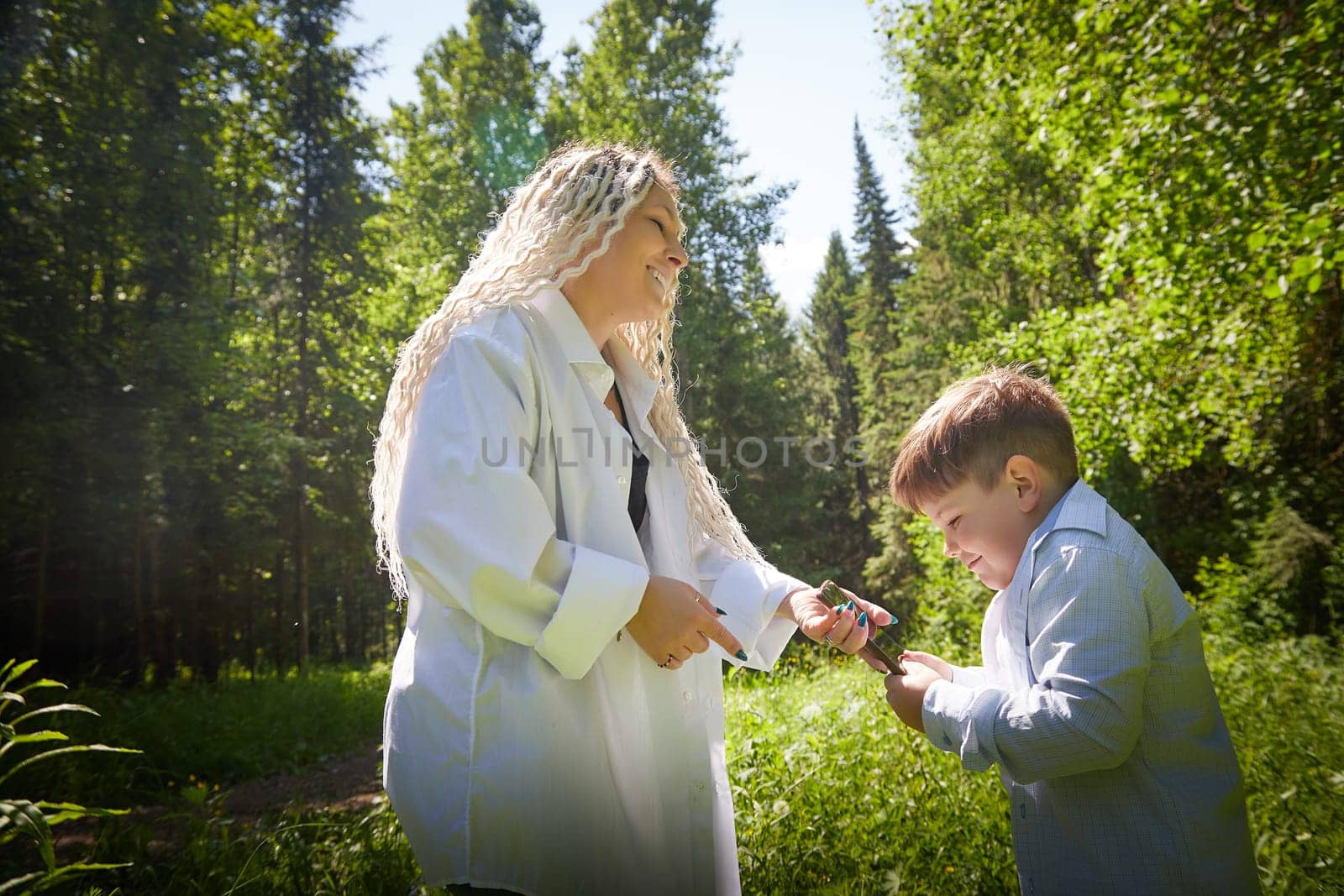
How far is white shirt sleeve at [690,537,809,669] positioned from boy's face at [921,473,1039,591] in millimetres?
435

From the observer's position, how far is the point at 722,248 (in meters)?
17.4

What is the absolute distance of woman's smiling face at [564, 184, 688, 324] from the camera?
2.00 m

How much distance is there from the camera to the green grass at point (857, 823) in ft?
9.17

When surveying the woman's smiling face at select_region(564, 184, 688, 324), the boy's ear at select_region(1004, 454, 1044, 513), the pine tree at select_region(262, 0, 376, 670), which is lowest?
the boy's ear at select_region(1004, 454, 1044, 513)

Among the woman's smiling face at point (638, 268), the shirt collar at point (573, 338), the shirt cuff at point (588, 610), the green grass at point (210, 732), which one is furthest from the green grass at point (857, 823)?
the woman's smiling face at point (638, 268)

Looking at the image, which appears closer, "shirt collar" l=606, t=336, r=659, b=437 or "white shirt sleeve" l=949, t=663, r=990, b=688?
"white shirt sleeve" l=949, t=663, r=990, b=688

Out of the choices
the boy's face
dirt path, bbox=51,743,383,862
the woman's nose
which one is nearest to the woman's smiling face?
the woman's nose

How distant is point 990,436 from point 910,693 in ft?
1.90

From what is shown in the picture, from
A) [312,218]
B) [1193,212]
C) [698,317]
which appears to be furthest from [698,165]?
[1193,212]

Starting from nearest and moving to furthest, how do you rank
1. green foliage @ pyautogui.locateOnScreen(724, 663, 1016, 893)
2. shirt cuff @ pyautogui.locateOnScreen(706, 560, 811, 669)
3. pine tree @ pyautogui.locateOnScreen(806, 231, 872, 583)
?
1. shirt cuff @ pyautogui.locateOnScreen(706, 560, 811, 669)
2. green foliage @ pyautogui.locateOnScreen(724, 663, 1016, 893)
3. pine tree @ pyautogui.locateOnScreen(806, 231, 872, 583)

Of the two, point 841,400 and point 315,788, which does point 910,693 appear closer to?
point 315,788

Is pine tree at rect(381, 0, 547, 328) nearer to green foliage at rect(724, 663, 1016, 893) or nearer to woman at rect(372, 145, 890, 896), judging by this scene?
green foliage at rect(724, 663, 1016, 893)

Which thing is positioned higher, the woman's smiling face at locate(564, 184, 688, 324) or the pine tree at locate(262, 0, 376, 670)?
the pine tree at locate(262, 0, 376, 670)

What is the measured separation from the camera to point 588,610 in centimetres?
147
